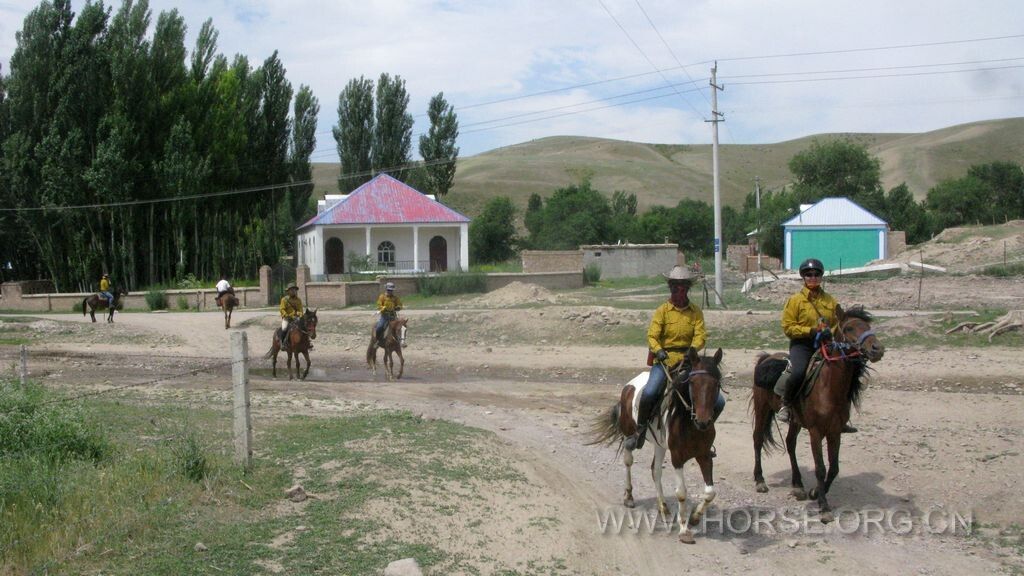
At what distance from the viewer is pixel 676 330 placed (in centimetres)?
855

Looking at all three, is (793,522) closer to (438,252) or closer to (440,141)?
(438,252)

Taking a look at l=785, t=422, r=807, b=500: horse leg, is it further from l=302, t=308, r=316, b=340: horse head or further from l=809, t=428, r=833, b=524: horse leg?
l=302, t=308, r=316, b=340: horse head

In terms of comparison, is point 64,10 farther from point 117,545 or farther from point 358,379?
point 117,545

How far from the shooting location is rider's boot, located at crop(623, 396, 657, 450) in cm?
852

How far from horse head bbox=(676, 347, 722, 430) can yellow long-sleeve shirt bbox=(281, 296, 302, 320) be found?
1505cm

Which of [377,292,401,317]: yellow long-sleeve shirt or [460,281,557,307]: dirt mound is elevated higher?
[377,292,401,317]: yellow long-sleeve shirt

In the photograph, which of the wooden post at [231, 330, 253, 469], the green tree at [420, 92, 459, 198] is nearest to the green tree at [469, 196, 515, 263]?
the green tree at [420, 92, 459, 198]

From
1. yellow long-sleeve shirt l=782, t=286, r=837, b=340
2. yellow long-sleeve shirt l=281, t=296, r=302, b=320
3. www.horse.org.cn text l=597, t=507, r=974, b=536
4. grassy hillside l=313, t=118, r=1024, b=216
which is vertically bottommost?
www.horse.org.cn text l=597, t=507, r=974, b=536

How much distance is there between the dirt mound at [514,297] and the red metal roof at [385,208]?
18.2 m

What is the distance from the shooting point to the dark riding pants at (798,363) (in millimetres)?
9531

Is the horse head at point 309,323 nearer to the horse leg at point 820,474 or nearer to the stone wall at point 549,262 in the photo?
Result: the horse leg at point 820,474

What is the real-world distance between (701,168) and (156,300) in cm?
15180

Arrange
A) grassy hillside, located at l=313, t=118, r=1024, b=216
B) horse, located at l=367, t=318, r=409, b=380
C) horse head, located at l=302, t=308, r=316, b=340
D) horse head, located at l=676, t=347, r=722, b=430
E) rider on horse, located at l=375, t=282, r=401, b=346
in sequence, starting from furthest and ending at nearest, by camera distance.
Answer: grassy hillside, located at l=313, t=118, r=1024, b=216 < horse head, located at l=302, t=308, r=316, b=340 < rider on horse, located at l=375, t=282, r=401, b=346 < horse, located at l=367, t=318, r=409, b=380 < horse head, located at l=676, t=347, r=722, b=430

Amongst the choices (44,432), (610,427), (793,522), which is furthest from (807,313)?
(44,432)
